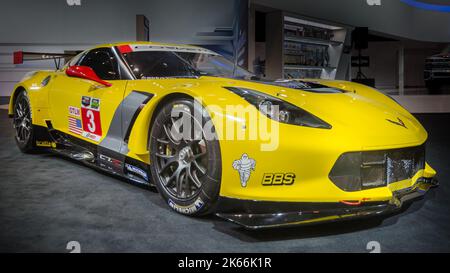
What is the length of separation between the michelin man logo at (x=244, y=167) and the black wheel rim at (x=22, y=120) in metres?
2.89

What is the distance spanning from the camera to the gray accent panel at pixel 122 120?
10.2 ft

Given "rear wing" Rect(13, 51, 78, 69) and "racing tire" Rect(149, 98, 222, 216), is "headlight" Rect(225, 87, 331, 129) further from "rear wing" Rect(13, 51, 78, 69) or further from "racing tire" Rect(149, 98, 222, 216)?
"rear wing" Rect(13, 51, 78, 69)

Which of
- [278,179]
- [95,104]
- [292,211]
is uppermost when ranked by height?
[95,104]

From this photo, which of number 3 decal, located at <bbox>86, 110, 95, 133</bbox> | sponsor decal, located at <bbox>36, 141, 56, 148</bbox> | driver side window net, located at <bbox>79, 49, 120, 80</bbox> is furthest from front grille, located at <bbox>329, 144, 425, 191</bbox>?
sponsor decal, located at <bbox>36, 141, 56, 148</bbox>

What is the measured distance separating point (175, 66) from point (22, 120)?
198cm

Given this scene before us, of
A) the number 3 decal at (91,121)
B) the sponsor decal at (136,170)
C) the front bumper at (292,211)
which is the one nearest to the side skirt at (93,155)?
the sponsor decal at (136,170)

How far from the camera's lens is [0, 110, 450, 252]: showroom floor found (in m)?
2.25

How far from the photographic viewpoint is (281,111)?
2479mm

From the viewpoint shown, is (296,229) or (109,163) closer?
(296,229)

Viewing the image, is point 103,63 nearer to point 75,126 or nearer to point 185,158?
point 75,126

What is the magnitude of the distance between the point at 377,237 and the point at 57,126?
2.88m

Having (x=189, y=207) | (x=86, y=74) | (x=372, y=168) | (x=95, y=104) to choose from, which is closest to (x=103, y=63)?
(x=86, y=74)
